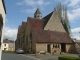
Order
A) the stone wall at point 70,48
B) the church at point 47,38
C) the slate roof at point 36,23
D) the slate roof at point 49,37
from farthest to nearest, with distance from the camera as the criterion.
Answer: the slate roof at point 36,23 < the stone wall at point 70,48 < the slate roof at point 49,37 < the church at point 47,38

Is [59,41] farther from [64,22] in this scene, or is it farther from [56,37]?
[64,22]

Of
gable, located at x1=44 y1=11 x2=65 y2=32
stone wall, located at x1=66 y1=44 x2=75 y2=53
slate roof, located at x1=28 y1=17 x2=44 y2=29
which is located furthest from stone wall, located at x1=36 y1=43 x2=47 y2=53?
gable, located at x1=44 y1=11 x2=65 y2=32

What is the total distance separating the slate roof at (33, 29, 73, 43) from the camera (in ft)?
117

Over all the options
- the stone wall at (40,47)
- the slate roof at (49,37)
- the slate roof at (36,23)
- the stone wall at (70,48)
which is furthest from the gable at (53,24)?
the stone wall at (40,47)

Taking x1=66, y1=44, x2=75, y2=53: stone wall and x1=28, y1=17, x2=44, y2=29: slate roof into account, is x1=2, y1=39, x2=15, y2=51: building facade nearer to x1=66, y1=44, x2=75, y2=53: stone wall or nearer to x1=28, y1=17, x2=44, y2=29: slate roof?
x1=28, y1=17, x2=44, y2=29: slate roof

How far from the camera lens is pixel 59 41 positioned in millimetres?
37656

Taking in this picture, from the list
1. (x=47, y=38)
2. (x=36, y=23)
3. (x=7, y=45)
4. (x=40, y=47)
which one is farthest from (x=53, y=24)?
(x=7, y=45)

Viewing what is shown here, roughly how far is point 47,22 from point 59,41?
7.33 metres

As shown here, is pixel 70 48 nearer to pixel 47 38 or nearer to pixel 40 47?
pixel 47 38

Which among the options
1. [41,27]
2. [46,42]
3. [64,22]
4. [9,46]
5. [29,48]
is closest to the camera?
[46,42]

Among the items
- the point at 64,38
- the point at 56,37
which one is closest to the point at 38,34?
the point at 56,37

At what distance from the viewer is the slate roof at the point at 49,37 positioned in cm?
3572

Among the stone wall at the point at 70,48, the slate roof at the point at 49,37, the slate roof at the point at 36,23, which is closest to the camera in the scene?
the slate roof at the point at 49,37

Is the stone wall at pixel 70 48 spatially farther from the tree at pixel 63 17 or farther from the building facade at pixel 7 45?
the building facade at pixel 7 45
